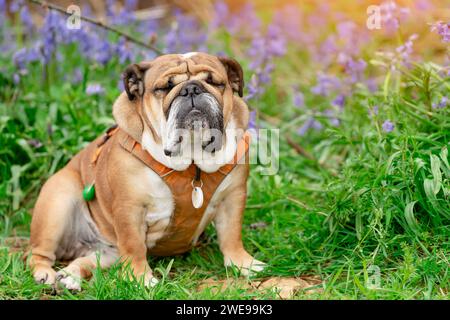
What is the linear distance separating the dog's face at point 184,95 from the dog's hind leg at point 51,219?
0.74 metres

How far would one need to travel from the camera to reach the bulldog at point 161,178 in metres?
3.67

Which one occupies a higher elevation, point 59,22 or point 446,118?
point 59,22

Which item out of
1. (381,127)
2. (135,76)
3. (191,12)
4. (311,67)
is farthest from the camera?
(191,12)

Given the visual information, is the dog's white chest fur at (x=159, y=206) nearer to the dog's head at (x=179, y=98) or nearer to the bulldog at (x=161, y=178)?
the bulldog at (x=161, y=178)

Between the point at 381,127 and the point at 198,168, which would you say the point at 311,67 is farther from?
the point at 198,168

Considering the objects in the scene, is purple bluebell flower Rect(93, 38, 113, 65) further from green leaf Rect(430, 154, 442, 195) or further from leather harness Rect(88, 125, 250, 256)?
green leaf Rect(430, 154, 442, 195)

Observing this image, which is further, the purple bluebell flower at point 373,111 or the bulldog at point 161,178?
the purple bluebell flower at point 373,111

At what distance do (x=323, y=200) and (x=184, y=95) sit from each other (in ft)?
4.65

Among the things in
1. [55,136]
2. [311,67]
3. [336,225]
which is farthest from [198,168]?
[311,67]

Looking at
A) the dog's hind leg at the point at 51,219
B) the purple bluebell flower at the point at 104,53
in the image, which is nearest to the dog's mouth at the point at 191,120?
the dog's hind leg at the point at 51,219

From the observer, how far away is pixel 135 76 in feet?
12.4

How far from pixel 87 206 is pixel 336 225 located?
4.80 ft

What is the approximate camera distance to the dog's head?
140 inches

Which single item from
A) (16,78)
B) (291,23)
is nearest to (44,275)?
(16,78)
